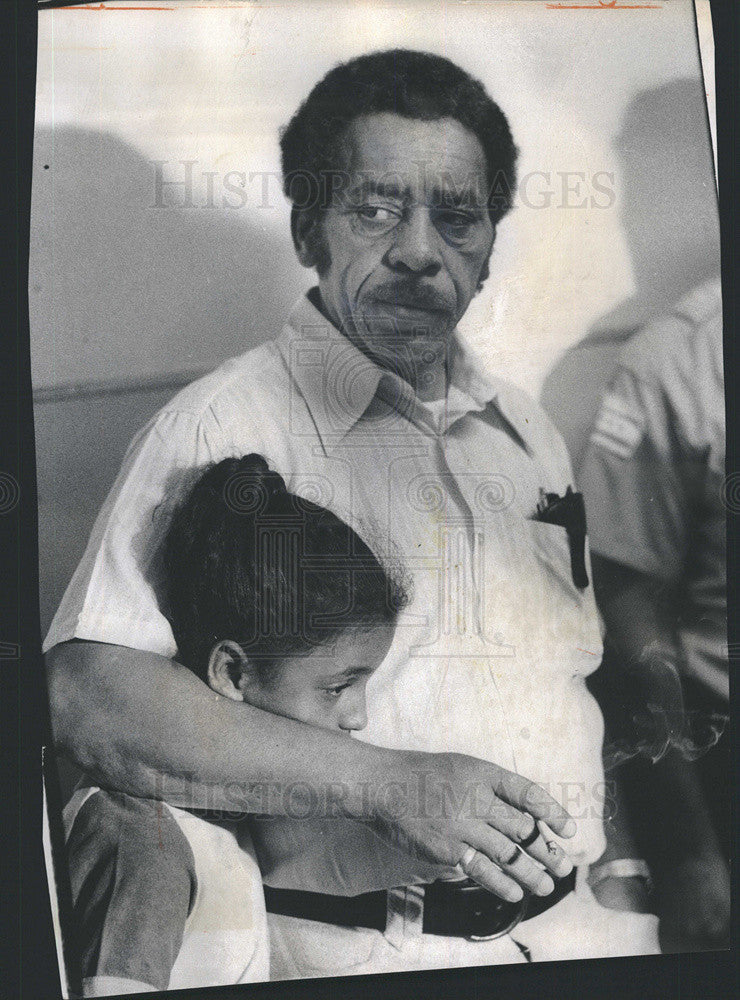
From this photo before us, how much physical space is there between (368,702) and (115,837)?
51 centimetres

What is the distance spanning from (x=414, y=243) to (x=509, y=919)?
1259 millimetres

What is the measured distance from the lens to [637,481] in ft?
6.02

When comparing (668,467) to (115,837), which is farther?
(668,467)

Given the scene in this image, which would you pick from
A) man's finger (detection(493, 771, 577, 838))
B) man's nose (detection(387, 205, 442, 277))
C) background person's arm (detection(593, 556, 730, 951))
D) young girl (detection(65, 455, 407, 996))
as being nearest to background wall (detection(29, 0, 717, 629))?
man's nose (detection(387, 205, 442, 277))

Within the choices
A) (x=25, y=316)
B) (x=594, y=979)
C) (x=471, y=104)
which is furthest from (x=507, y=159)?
(x=594, y=979)

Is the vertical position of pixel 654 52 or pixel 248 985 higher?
pixel 654 52

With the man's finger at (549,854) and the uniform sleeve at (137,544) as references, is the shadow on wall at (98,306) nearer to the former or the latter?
the uniform sleeve at (137,544)

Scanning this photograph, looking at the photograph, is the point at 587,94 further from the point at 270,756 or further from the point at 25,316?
the point at 270,756

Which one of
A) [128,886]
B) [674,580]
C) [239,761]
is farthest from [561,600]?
[128,886]

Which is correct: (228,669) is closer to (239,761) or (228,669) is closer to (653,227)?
(239,761)

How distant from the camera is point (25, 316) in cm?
182

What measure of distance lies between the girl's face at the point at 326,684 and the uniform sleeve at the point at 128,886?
274mm

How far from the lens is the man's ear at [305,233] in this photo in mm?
1785

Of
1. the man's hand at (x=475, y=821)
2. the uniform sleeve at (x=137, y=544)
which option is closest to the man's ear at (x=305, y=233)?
the uniform sleeve at (x=137, y=544)
